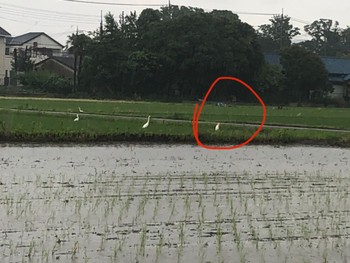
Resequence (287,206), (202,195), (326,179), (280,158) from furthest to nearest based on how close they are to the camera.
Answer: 1. (280,158)
2. (326,179)
3. (202,195)
4. (287,206)

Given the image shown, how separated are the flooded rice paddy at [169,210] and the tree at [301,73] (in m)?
30.8

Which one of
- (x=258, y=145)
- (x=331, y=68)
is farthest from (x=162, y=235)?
(x=331, y=68)

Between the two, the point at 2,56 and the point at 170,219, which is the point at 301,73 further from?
the point at 170,219

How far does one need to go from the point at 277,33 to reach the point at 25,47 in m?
29.0

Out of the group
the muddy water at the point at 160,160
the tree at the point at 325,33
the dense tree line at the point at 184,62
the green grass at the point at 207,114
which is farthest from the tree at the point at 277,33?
the muddy water at the point at 160,160

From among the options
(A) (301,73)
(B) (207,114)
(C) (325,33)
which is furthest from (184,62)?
(C) (325,33)

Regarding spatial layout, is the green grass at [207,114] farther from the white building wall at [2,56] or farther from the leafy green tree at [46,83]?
the white building wall at [2,56]

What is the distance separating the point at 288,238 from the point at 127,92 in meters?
34.0

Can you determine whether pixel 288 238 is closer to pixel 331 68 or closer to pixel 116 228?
pixel 116 228

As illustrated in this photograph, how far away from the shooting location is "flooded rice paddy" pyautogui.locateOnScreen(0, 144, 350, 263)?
4156mm

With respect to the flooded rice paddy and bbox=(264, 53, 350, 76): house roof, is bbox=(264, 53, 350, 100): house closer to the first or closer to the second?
bbox=(264, 53, 350, 76): house roof

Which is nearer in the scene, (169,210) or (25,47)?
(169,210)

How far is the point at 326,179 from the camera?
797 cm

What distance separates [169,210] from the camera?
18.0 feet
